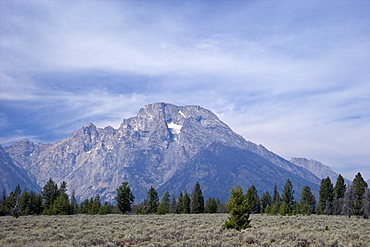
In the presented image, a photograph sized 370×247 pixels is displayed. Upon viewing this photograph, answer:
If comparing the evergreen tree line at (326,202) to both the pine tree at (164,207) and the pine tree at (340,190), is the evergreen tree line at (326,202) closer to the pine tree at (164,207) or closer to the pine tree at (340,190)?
the pine tree at (340,190)

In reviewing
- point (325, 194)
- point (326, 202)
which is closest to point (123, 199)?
point (326, 202)

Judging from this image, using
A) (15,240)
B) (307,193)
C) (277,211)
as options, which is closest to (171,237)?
(15,240)

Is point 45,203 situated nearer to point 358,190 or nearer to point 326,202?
point 326,202

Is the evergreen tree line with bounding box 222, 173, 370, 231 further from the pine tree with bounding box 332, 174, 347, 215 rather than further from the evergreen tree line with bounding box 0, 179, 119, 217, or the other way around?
the evergreen tree line with bounding box 0, 179, 119, 217

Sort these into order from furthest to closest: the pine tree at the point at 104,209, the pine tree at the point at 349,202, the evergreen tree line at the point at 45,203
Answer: the pine tree at the point at 104,209
the evergreen tree line at the point at 45,203
the pine tree at the point at 349,202

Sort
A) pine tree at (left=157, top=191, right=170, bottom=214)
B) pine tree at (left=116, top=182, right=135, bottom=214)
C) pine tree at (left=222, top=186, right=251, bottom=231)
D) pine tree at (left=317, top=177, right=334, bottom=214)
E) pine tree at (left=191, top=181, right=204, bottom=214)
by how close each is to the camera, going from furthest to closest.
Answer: pine tree at (left=191, top=181, right=204, bottom=214), pine tree at (left=116, top=182, right=135, bottom=214), pine tree at (left=317, top=177, right=334, bottom=214), pine tree at (left=157, top=191, right=170, bottom=214), pine tree at (left=222, top=186, right=251, bottom=231)

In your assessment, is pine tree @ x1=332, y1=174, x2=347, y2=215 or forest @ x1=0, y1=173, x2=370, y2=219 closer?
forest @ x1=0, y1=173, x2=370, y2=219

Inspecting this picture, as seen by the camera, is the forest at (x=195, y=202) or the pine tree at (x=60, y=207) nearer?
the forest at (x=195, y=202)

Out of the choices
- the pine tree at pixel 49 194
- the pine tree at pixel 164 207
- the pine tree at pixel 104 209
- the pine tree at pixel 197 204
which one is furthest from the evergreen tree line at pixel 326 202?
the pine tree at pixel 49 194

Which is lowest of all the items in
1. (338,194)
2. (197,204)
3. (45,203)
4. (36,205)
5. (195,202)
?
(197,204)

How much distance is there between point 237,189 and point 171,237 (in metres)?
7.49

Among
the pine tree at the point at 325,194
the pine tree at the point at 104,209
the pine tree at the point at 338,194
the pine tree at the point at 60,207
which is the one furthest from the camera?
the pine tree at the point at 325,194

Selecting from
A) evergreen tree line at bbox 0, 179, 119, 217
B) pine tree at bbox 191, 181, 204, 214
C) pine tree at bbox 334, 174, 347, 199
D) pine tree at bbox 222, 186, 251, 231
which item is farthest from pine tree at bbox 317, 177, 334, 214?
pine tree at bbox 222, 186, 251, 231

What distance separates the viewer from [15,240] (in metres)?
19.7
